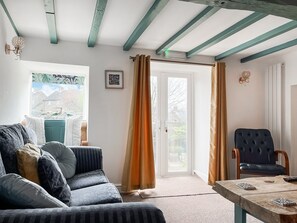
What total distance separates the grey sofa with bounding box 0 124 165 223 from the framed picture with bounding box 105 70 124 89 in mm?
1093

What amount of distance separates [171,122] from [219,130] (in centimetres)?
95

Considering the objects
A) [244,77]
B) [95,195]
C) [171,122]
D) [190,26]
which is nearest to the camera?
[95,195]

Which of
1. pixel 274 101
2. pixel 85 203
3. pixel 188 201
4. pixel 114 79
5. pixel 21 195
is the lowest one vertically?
pixel 188 201

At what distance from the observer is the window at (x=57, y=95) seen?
3.66 m

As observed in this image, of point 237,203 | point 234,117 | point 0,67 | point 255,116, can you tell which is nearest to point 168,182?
point 234,117

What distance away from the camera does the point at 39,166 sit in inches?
62.1

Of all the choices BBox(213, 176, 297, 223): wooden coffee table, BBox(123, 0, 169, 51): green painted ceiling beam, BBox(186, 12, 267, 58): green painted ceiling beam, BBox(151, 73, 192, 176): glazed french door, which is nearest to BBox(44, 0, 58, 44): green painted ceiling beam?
BBox(123, 0, 169, 51): green painted ceiling beam

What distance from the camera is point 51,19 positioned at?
95.0 inches

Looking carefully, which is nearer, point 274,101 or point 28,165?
point 28,165

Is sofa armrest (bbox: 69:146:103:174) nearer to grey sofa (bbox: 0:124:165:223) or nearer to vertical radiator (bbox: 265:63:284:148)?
grey sofa (bbox: 0:124:165:223)

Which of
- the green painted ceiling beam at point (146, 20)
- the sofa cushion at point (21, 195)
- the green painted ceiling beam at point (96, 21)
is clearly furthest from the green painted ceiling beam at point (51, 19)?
the sofa cushion at point (21, 195)

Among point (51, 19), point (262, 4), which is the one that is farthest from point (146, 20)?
point (262, 4)

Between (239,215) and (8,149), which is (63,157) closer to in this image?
(8,149)

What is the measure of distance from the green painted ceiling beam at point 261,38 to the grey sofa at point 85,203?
2.49 m
